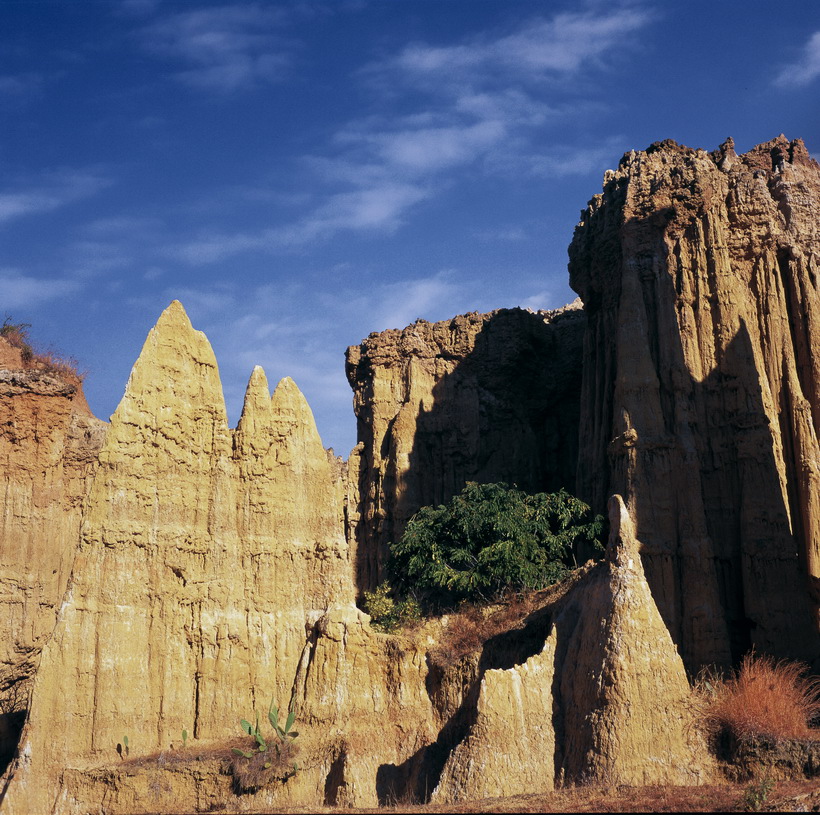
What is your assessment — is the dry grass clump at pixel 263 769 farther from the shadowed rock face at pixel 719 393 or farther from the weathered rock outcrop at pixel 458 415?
the weathered rock outcrop at pixel 458 415

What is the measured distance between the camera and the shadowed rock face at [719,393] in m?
25.5

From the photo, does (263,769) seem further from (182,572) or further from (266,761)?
(182,572)

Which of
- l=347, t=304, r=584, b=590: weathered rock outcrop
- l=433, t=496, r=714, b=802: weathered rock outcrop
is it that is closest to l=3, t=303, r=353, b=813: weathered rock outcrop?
l=433, t=496, r=714, b=802: weathered rock outcrop

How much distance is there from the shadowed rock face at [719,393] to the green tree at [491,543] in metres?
1.58

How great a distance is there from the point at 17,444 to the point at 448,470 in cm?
1441

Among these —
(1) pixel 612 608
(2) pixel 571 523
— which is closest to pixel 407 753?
(1) pixel 612 608

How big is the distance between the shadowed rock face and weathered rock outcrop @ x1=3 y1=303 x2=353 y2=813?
24.6 ft

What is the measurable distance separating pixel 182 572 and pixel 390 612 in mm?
5389

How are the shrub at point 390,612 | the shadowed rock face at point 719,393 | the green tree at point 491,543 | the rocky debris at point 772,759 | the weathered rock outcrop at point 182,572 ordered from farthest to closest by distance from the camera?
the green tree at point 491,543
the shrub at point 390,612
the shadowed rock face at point 719,393
the weathered rock outcrop at point 182,572
the rocky debris at point 772,759

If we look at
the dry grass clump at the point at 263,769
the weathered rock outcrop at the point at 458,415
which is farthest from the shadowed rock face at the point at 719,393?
the dry grass clump at the point at 263,769

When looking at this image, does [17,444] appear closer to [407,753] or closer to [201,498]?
[201,498]

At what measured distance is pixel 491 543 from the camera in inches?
1151

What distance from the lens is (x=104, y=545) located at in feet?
77.7

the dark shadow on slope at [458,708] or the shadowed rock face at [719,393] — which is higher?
the shadowed rock face at [719,393]
